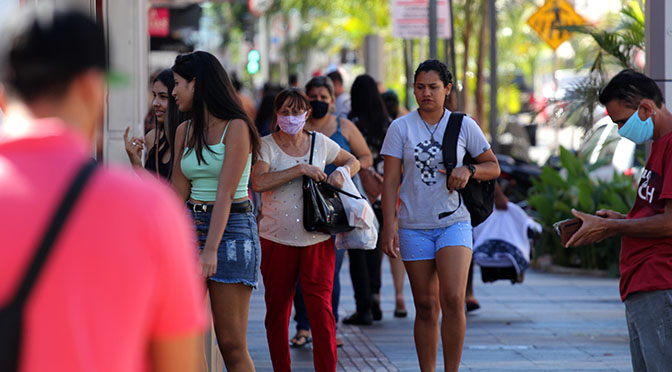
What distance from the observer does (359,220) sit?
22.0 feet

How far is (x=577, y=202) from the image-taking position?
12.7m

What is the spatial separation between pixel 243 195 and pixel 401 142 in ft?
5.10

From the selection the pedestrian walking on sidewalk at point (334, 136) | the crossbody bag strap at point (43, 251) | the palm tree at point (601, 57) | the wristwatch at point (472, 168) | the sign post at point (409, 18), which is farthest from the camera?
the sign post at point (409, 18)


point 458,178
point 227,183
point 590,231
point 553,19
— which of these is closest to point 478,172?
point 458,178

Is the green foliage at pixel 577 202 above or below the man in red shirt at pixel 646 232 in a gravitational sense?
below

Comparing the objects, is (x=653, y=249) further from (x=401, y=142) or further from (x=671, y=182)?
(x=401, y=142)

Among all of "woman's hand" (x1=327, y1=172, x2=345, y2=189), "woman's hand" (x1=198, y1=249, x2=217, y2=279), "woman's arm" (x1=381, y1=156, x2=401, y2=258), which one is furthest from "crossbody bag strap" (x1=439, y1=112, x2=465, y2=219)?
"woman's hand" (x1=198, y1=249, x2=217, y2=279)

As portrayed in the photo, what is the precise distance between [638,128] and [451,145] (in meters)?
1.68

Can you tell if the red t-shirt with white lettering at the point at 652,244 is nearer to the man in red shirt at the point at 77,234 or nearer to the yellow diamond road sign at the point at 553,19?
the man in red shirt at the point at 77,234

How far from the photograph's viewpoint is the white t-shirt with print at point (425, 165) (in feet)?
21.0

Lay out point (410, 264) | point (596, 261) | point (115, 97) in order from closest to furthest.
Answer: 1. point (410, 264)
2. point (115, 97)
3. point (596, 261)

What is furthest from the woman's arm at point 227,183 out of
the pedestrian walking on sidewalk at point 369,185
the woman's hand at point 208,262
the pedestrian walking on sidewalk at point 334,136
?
the pedestrian walking on sidewalk at point 369,185

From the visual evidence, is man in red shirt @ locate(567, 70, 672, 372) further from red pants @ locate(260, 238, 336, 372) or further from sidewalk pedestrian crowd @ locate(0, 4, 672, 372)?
red pants @ locate(260, 238, 336, 372)

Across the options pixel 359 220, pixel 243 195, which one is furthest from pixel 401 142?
pixel 243 195
